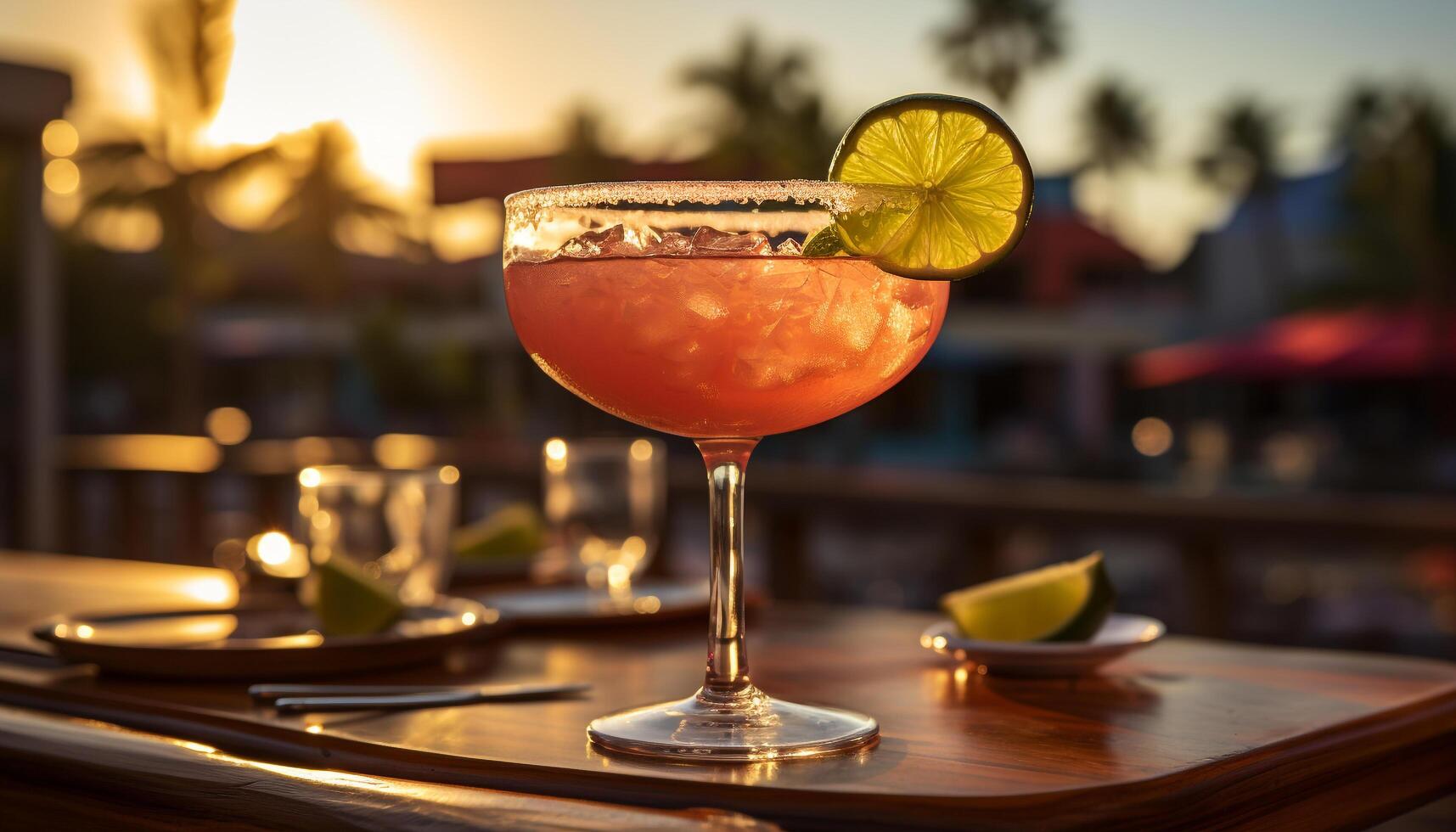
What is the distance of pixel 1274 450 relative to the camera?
21375mm

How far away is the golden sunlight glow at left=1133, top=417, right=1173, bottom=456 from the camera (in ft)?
95.0

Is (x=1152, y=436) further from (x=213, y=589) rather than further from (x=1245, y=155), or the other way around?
(x=213, y=589)

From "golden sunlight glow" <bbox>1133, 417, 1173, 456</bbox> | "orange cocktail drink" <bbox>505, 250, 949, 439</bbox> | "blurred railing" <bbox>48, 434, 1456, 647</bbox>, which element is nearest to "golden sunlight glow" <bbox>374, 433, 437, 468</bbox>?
"blurred railing" <bbox>48, 434, 1456, 647</bbox>

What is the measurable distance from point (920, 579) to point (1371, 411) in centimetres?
1874

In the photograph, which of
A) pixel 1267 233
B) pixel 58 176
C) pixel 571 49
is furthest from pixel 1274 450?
pixel 58 176

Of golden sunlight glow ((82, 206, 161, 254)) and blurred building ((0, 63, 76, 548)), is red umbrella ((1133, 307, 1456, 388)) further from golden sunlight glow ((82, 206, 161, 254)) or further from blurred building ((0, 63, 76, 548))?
blurred building ((0, 63, 76, 548))

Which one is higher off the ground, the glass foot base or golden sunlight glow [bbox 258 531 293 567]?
golden sunlight glow [bbox 258 531 293 567]

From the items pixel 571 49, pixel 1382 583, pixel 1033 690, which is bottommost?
pixel 1382 583

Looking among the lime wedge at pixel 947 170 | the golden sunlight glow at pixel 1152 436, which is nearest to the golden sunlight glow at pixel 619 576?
the lime wedge at pixel 947 170

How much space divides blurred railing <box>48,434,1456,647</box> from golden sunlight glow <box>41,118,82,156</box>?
1.62m

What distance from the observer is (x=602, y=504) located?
190 centimetres

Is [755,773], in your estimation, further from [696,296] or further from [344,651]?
[344,651]

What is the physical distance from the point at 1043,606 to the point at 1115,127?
41.5 m

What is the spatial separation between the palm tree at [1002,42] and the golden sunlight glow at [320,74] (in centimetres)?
1419
